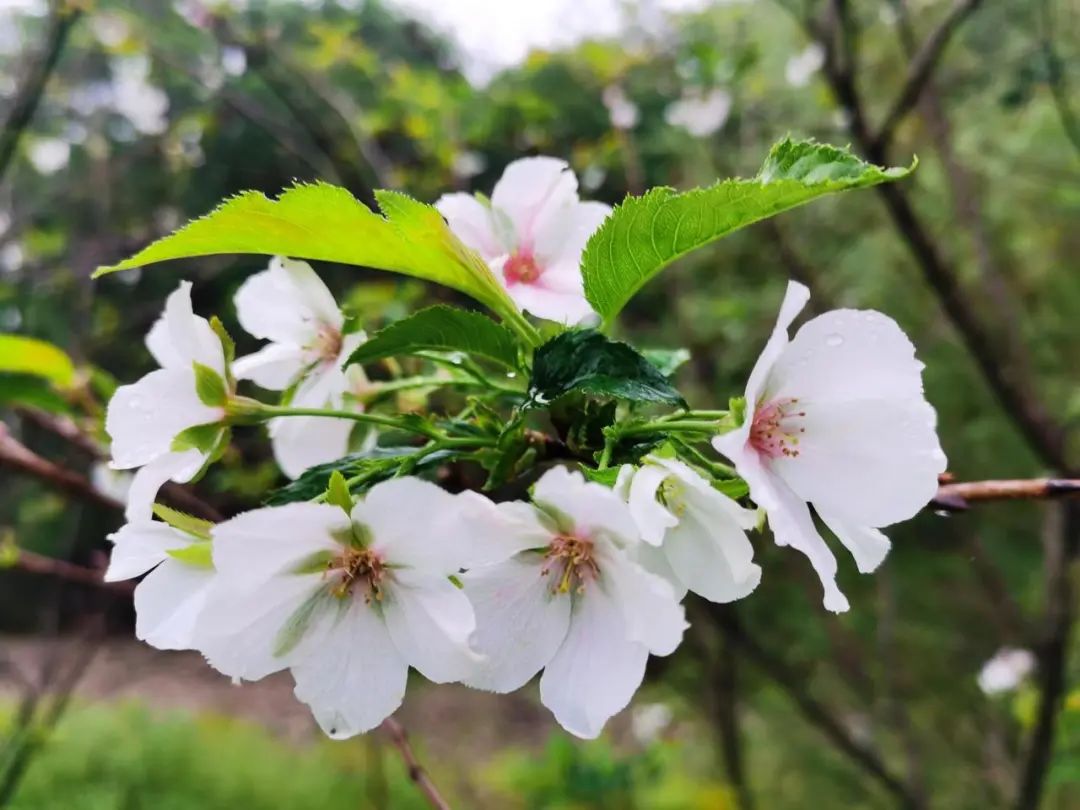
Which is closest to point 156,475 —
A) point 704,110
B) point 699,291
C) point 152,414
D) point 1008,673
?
point 152,414

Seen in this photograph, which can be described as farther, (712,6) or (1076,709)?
(712,6)

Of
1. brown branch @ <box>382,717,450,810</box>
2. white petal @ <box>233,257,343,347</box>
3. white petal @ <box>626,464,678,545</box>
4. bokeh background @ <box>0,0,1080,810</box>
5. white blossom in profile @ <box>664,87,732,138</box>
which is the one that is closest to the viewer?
white petal @ <box>626,464,678,545</box>

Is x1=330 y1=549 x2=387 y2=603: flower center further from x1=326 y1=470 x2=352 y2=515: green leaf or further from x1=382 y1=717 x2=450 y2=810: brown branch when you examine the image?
x1=382 y1=717 x2=450 y2=810: brown branch

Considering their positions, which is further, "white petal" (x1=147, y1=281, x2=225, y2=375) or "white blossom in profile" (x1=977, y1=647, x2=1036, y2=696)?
"white blossom in profile" (x1=977, y1=647, x2=1036, y2=696)

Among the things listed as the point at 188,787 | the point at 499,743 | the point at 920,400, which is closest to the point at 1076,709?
the point at 920,400

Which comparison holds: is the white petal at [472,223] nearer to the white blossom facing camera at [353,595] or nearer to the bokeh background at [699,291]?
the white blossom facing camera at [353,595]

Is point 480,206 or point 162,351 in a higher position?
point 480,206

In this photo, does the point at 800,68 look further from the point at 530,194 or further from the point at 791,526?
the point at 791,526

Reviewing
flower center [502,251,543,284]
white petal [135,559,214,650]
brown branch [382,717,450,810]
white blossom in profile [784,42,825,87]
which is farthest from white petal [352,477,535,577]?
white blossom in profile [784,42,825,87]

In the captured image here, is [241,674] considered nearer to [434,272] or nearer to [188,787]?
[434,272]

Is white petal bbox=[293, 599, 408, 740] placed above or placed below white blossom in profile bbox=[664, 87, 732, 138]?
above
